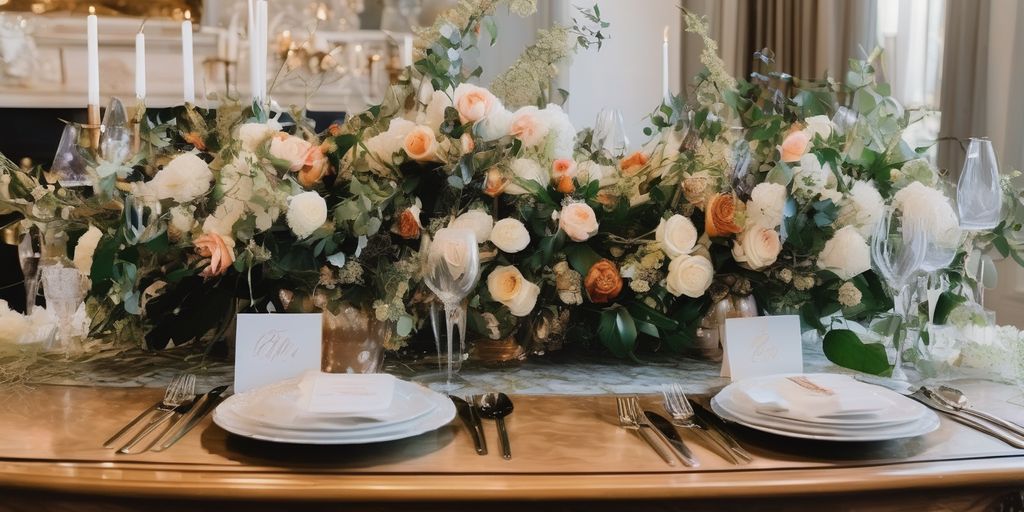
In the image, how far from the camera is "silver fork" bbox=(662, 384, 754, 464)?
3.17ft

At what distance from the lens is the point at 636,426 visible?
1067mm

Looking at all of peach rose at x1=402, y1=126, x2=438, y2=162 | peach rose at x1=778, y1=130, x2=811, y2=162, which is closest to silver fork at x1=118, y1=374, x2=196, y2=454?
peach rose at x1=402, y1=126, x2=438, y2=162

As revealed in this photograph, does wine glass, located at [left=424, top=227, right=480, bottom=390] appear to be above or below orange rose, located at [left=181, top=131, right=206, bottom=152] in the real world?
below

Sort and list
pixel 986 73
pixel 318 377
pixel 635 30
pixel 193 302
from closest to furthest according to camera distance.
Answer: pixel 318 377
pixel 193 302
pixel 986 73
pixel 635 30

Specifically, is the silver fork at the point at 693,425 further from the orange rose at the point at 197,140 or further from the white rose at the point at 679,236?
the orange rose at the point at 197,140

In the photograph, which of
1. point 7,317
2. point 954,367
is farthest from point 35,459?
point 954,367

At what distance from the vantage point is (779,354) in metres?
1.29

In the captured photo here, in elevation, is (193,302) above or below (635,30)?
below

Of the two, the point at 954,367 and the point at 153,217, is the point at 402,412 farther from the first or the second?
the point at 954,367

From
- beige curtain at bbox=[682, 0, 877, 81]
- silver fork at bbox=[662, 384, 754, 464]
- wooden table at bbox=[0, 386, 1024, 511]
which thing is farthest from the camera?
beige curtain at bbox=[682, 0, 877, 81]

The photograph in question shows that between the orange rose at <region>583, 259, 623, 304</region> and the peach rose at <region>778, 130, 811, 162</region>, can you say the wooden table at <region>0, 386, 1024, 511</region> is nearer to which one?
the orange rose at <region>583, 259, 623, 304</region>

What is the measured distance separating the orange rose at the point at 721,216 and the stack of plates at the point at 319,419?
1.80 ft

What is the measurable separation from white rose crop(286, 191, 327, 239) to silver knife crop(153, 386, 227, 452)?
0.84ft

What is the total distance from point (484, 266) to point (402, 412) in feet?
1.29
